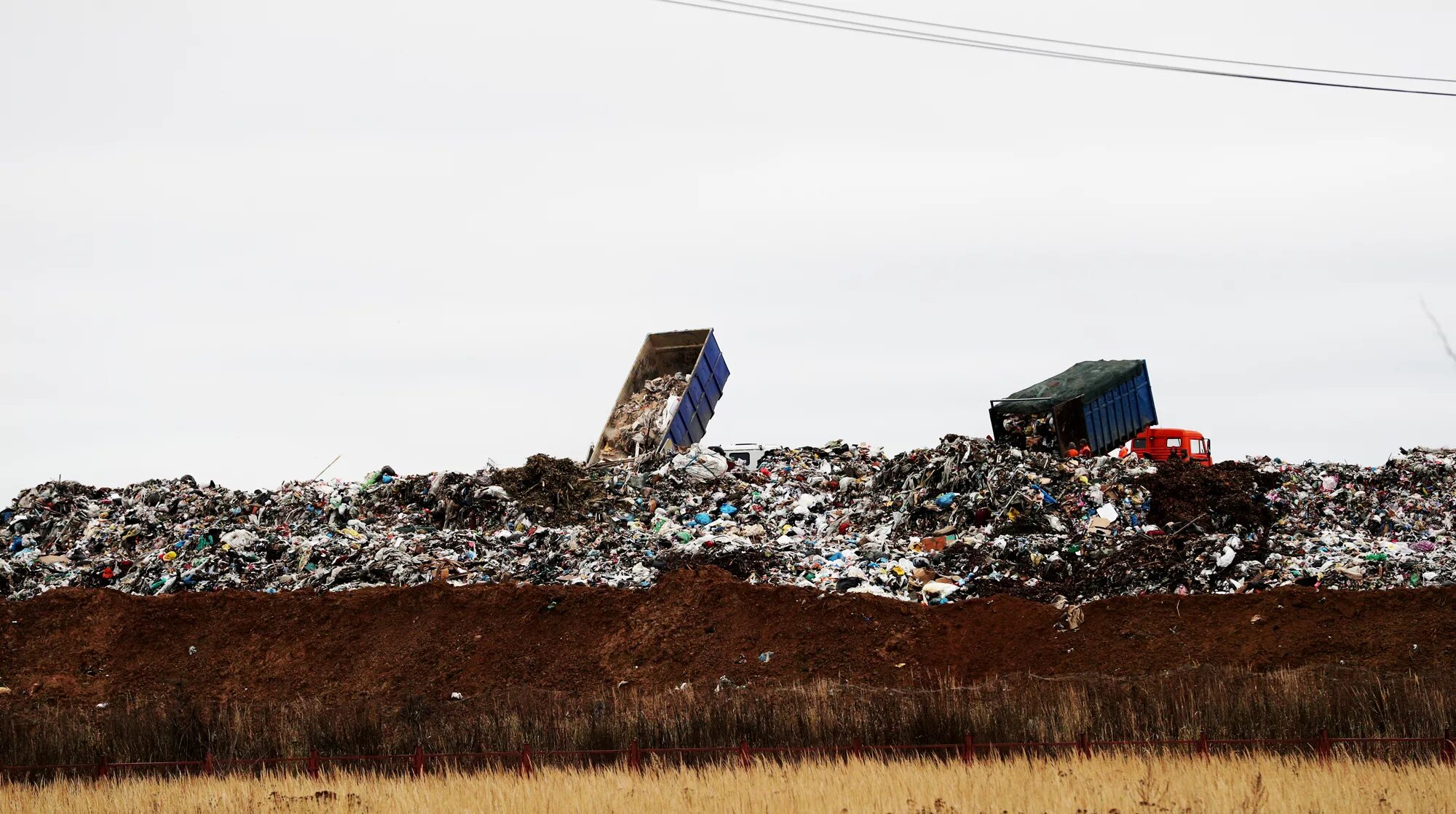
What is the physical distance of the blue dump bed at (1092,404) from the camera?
854 inches

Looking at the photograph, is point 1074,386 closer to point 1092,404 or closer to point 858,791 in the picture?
point 1092,404

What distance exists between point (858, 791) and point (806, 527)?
961 cm

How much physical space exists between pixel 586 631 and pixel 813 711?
16.7 feet

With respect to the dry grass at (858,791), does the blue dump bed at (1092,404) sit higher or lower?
higher

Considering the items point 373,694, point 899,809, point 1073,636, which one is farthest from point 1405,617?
point 373,694

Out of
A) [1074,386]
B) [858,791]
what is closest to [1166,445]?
[1074,386]

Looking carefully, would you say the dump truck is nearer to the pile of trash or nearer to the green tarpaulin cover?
the pile of trash

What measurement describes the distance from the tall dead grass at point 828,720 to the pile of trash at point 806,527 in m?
3.30

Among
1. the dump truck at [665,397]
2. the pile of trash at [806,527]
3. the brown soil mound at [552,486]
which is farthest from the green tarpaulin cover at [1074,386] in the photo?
the brown soil mound at [552,486]

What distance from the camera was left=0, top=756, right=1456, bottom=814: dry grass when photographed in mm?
10039

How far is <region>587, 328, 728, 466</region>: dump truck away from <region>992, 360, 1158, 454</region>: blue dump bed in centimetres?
488

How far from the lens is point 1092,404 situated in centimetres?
2195

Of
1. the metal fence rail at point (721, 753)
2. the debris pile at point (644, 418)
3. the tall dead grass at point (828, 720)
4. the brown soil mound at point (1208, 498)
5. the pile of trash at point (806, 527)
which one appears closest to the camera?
the metal fence rail at point (721, 753)

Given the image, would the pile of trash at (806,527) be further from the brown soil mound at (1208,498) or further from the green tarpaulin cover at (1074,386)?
the green tarpaulin cover at (1074,386)
